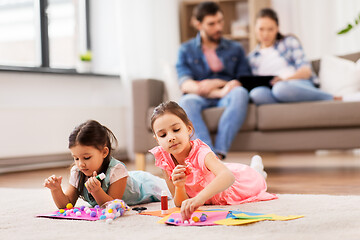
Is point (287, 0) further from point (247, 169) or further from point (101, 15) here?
point (247, 169)

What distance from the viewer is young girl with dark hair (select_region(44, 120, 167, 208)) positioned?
56.8 inches

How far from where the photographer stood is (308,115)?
2.58m

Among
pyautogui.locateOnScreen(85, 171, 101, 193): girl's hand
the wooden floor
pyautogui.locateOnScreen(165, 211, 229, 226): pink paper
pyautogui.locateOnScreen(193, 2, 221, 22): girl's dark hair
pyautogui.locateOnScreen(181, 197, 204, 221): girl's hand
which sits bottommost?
the wooden floor

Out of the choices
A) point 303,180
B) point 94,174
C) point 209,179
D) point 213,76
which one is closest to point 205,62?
point 213,76

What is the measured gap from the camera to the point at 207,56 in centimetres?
298

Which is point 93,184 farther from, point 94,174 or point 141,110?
point 141,110

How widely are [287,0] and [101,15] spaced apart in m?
1.81

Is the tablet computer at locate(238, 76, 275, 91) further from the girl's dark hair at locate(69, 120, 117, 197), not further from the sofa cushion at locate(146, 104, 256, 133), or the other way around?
the girl's dark hair at locate(69, 120, 117, 197)

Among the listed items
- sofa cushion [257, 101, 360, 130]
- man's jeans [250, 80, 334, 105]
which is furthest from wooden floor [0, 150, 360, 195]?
man's jeans [250, 80, 334, 105]

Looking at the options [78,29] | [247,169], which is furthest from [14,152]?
[247,169]

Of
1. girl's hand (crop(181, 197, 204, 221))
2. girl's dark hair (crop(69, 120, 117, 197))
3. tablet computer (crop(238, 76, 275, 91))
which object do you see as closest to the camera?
girl's hand (crop(181, 197, 204, 221))

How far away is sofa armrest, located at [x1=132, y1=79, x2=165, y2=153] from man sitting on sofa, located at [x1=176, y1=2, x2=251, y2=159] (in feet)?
0.70

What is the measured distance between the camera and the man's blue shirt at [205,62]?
2963mm

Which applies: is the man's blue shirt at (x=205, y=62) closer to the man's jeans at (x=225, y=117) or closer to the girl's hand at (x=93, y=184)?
the man's jeans at (x=225, y=117)
